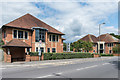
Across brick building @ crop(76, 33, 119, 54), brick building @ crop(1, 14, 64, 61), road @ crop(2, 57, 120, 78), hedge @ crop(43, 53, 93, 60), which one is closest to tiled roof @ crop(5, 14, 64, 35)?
brick building @ crop(1, 14, 64, 61)

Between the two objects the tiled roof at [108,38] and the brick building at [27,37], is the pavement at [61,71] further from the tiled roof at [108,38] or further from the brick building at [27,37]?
the tiled roof at [108,38]

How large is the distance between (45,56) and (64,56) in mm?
5717

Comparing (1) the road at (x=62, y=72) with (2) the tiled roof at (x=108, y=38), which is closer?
(1) the road at (x=62, y=72)

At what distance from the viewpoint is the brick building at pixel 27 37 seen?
79.9 ft

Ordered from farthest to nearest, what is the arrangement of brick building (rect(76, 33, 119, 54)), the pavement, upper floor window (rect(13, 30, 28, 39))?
brick building (rect(76, 33, 119, 54))
upper floor window (rect(13, 30, 28, 39))
the pavement

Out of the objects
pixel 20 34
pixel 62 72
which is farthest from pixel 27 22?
pixel 62 72

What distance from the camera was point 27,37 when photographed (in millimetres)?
29078

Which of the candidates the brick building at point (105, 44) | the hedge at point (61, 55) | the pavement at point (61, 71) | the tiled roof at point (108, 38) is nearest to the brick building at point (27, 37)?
the hedge at point (61, 55)

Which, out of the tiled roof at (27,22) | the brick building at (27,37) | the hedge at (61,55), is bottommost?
the hedge at (61,55)

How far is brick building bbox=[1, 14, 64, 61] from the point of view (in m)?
24.4

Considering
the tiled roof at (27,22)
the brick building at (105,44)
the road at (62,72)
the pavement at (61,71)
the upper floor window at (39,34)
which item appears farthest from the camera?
the brick building at (105,44)

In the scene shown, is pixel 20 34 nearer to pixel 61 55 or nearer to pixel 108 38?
pixel 61 55

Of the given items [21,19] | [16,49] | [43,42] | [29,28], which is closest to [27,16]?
[21,19]

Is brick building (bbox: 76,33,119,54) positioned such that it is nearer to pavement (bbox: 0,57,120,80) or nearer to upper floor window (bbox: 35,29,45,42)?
upper floor window (bbox: 35,29,45,42)
